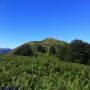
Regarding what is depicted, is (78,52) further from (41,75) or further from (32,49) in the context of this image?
(32,49)

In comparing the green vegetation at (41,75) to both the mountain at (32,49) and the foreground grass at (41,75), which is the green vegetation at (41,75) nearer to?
the foreground grass at (41,75)

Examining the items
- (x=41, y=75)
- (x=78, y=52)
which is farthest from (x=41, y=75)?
(x=78, y=52)

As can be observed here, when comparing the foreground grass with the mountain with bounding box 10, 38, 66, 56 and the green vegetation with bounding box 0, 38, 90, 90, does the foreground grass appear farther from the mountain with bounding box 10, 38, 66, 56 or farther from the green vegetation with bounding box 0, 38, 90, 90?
the mountain with bounding box 10, 38, 66, 56

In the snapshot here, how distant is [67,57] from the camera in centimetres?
3488

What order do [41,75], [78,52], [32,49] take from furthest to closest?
[32,49], [78,52], [41,75]

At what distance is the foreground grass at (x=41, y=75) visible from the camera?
1580 centimetres

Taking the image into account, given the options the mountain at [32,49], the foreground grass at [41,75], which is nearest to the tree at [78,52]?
the mountain at [32,49]

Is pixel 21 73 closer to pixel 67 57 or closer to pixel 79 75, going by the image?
pixel 79 75

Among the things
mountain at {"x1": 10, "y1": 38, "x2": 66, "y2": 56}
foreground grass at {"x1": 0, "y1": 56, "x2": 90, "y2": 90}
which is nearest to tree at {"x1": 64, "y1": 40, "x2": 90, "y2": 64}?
mountain at {"x1": 10, "y1": 38, "x2": 66, "y2": 56}

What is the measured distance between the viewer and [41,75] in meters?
20.0

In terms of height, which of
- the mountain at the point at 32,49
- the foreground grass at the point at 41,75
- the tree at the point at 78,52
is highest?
the mountain at the point at 32,49

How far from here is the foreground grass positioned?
15.8m

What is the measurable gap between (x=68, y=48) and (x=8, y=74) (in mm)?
18175

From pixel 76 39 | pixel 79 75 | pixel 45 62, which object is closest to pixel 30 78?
pixel 79 75
